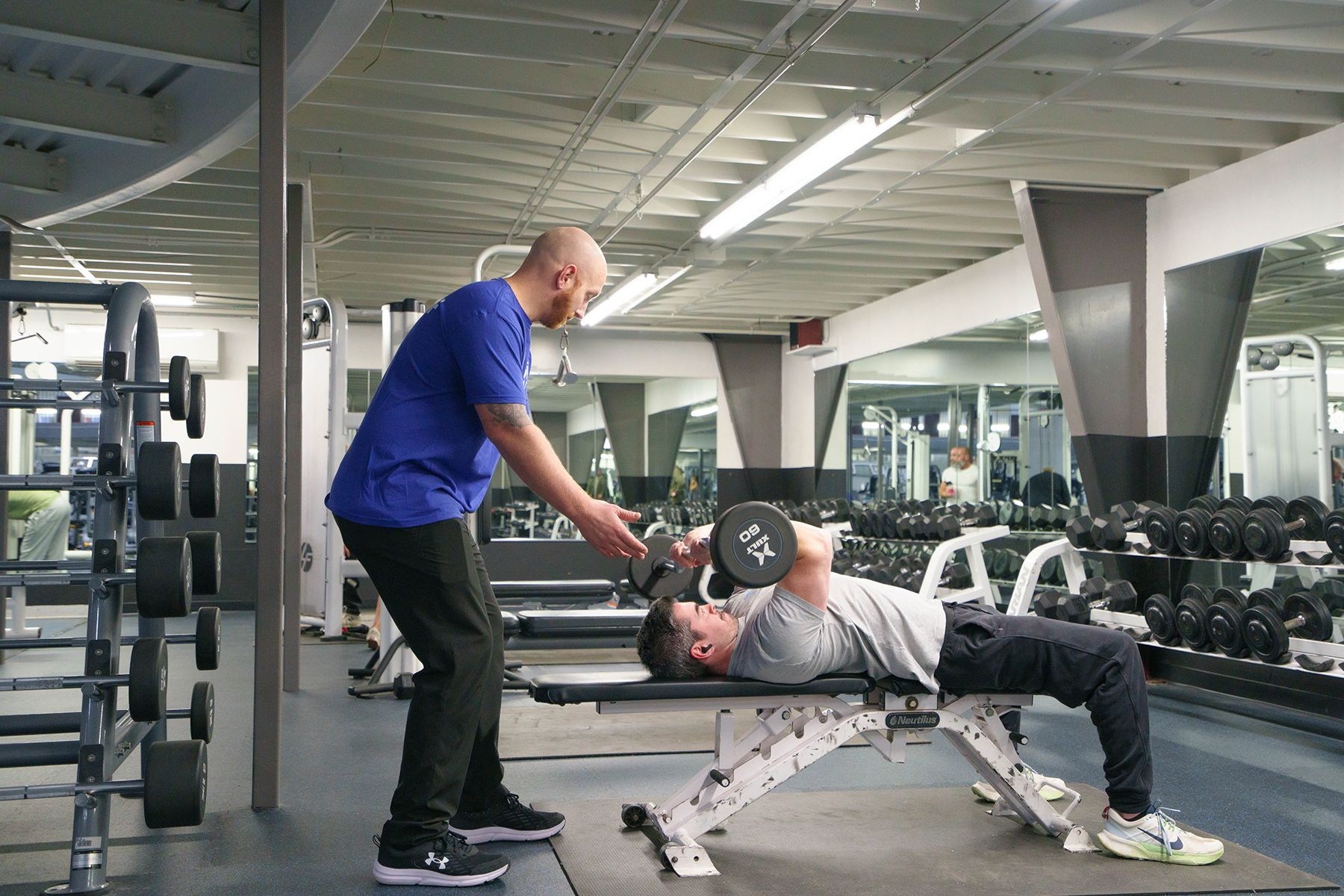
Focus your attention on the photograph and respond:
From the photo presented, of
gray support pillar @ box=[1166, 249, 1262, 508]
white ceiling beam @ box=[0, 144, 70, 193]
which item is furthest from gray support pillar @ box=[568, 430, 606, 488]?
white ceiling beam @ box=[0, 144, 70, 193]

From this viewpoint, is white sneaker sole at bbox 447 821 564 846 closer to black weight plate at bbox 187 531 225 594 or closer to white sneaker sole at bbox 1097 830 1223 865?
black weight plate at bbox 187 531 225 594

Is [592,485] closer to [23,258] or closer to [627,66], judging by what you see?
[23,258]

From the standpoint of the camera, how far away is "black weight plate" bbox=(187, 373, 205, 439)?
95.4 inches

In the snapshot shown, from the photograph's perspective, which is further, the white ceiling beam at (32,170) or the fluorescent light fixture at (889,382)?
the fluorescent light fixture at (889,382)

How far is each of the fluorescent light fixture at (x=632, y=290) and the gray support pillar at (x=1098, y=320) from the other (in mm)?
2267

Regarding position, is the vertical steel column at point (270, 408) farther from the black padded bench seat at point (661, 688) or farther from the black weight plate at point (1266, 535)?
the black weight plate at point (1266, 535)

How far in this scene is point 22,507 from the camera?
6164 mm

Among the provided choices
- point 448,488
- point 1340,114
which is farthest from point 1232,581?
point 448,488

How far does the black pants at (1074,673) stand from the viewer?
2395 millimetres

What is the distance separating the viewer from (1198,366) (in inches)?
203

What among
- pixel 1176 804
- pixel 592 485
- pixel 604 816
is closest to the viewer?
pixel 604 816

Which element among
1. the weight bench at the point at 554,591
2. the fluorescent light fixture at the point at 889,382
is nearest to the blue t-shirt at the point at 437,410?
the weight bench at the point at 554,591

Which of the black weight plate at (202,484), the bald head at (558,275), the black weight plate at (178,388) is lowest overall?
the black weight plate at (202,484)

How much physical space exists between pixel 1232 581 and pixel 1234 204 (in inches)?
65.5
